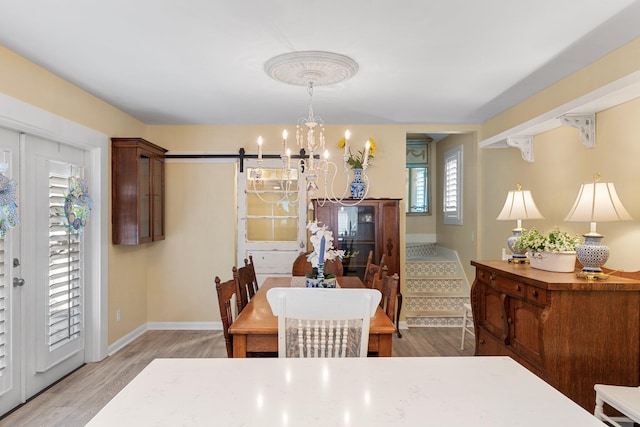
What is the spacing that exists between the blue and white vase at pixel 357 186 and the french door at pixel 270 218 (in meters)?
0.62

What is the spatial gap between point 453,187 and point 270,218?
2.78m

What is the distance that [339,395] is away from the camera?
1069 millimetres

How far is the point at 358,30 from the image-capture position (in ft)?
7.61

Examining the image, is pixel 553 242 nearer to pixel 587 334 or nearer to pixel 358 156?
pixel 587 334

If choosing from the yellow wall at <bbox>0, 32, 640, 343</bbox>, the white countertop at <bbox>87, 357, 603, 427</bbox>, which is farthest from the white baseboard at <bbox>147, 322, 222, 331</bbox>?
the white countertop at <bbox>87, 357, 603, 427</bbox>

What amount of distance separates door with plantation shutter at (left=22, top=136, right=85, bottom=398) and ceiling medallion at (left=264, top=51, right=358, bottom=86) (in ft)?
6.13

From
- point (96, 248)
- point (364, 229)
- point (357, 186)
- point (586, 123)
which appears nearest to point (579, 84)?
point (586, 123)

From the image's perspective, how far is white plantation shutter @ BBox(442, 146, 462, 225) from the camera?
5.54m

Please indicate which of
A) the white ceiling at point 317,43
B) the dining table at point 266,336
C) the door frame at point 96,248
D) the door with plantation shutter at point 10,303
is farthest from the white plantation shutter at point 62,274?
the dining table at point 266,336

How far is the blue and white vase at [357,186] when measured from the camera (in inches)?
178

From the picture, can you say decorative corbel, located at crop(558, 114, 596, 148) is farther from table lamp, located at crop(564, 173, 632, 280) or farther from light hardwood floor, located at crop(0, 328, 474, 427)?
light hardwood floor, located at crop(0, 328, 474, 427)

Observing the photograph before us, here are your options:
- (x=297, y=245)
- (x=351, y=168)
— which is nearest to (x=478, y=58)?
(x=351, y=168)

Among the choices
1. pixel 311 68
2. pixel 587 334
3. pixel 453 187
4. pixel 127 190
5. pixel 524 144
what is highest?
pixel 311 68

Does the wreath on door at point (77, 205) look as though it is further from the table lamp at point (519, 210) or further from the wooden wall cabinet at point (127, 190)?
the table lamp at point (519, 210)
